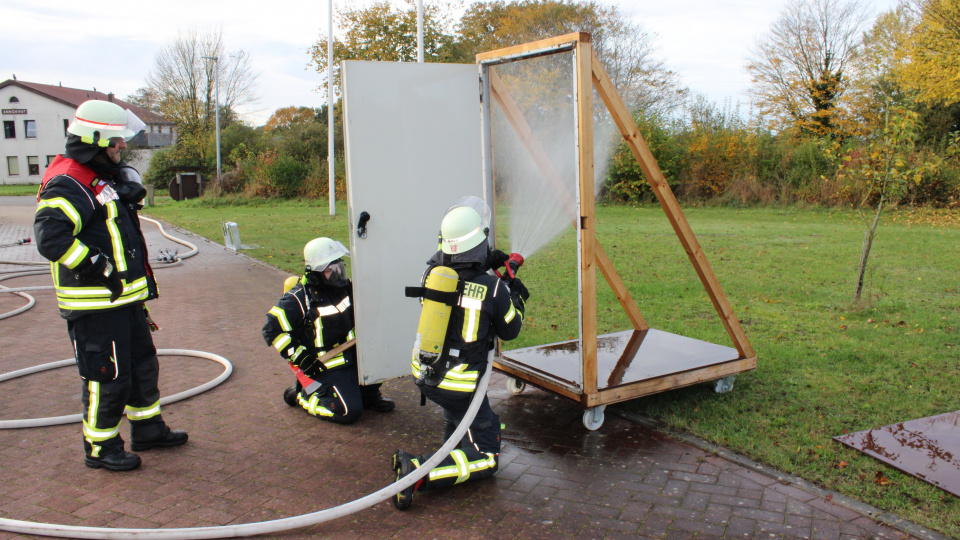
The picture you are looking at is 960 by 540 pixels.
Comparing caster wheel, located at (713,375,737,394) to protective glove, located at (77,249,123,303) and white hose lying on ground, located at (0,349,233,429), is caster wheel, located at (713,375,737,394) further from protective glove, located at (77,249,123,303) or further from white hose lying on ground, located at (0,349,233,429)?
protective glove, located at (77,249,123,303)

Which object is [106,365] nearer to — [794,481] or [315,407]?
[315,407]

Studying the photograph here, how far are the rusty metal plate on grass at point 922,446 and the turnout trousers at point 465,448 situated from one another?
2.34m

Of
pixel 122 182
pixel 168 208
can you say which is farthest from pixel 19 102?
pixel 122 182

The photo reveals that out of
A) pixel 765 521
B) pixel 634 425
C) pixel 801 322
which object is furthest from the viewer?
pixel 801 322

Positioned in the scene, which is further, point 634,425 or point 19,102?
point 19,102

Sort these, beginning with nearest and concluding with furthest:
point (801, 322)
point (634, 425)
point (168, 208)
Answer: point (634, 425) < point (801, 322) < point (168, 208)

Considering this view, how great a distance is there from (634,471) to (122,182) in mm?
3694

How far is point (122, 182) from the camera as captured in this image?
13.5ft

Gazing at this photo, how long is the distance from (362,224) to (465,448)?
1768mm

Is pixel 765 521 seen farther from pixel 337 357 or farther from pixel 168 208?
pixel 168 208

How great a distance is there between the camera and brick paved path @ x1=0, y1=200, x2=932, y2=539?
11.1 ft

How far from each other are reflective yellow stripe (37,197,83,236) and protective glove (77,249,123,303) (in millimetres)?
181

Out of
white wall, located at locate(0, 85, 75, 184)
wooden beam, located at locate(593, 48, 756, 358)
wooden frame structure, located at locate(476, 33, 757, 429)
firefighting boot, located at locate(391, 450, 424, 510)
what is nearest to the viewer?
firefighting boot, located at locate(391, 450, 424, 510)

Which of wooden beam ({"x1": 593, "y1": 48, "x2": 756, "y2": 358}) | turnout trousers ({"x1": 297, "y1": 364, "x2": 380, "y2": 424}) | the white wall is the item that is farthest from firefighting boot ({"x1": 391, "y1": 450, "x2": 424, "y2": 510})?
the white wall
